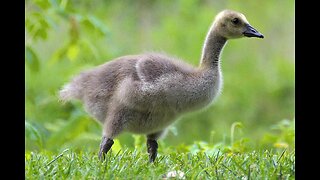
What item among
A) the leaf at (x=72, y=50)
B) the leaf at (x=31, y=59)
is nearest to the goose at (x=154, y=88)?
the leaf at (x=31, y=59)

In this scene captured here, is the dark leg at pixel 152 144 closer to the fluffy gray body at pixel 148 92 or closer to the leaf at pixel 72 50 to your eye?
the fluffy gray body at pixel 148 92

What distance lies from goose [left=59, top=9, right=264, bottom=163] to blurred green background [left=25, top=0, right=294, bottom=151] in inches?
88.3

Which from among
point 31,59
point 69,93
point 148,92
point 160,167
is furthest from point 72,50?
point 160,167

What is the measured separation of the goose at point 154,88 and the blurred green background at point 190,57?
7.36 ft

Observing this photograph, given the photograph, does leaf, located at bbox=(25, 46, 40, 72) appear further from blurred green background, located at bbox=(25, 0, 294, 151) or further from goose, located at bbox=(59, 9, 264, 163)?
goose, located at bbox=(59, 9, 264, 163)

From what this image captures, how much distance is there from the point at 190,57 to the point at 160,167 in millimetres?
6115

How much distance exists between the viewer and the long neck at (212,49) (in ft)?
16.4

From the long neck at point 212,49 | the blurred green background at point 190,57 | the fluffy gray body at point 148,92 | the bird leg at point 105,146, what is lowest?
the bird leg at point 105,146

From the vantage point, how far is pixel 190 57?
→ 10.4 metres

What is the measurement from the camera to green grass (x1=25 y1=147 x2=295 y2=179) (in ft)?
13.6

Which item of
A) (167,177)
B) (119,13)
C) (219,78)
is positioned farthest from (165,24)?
(167,177)

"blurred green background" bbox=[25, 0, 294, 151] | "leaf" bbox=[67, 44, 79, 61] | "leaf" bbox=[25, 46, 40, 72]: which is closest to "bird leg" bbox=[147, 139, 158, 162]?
"leaf" bbox=[25, 46, 40, 72]
